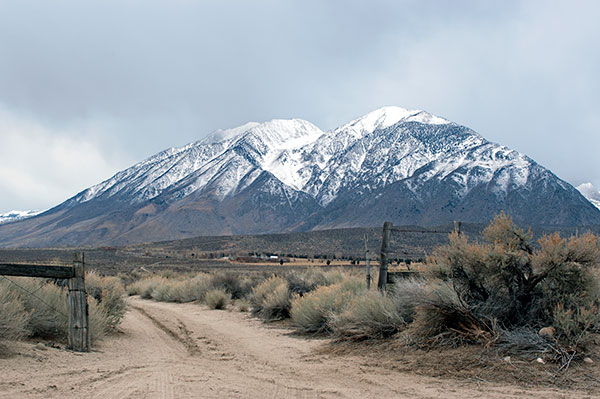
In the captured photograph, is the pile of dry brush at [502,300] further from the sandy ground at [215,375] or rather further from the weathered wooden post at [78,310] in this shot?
the weathered wooden post at [78,310]

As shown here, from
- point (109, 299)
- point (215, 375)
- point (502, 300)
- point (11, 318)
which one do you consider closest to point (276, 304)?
point (109, 299)

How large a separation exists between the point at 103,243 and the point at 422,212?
106 metres

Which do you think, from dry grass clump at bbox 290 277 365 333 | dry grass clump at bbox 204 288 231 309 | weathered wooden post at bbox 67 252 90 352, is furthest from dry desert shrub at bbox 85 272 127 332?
dry grass clump at bbox 204 288 231 309

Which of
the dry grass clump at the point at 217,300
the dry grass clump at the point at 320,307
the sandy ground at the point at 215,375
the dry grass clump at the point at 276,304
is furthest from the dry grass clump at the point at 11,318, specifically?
the dry grass clump at the point at 217,300

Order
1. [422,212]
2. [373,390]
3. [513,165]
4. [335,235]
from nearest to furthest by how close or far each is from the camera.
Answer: [373,390] → [335,235] → [422,212] → [513,165]

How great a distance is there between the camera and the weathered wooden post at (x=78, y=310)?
1047 centimetres

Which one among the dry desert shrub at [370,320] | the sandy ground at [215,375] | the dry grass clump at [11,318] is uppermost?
the dry grass clump at [11,318]

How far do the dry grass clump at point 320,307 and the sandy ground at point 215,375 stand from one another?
112cm

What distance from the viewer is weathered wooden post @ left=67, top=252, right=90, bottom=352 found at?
1047 cm

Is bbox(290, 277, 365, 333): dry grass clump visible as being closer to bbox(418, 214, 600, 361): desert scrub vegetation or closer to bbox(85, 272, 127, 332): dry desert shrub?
bbox(418, 214, 600, 361): desert scrub vegetation

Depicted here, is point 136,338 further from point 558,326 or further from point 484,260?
point 558,326

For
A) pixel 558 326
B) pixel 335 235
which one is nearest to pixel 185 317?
pixel 558 326

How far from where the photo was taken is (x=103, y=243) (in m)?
180

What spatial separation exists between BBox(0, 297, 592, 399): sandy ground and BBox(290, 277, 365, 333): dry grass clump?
3.67 ft
